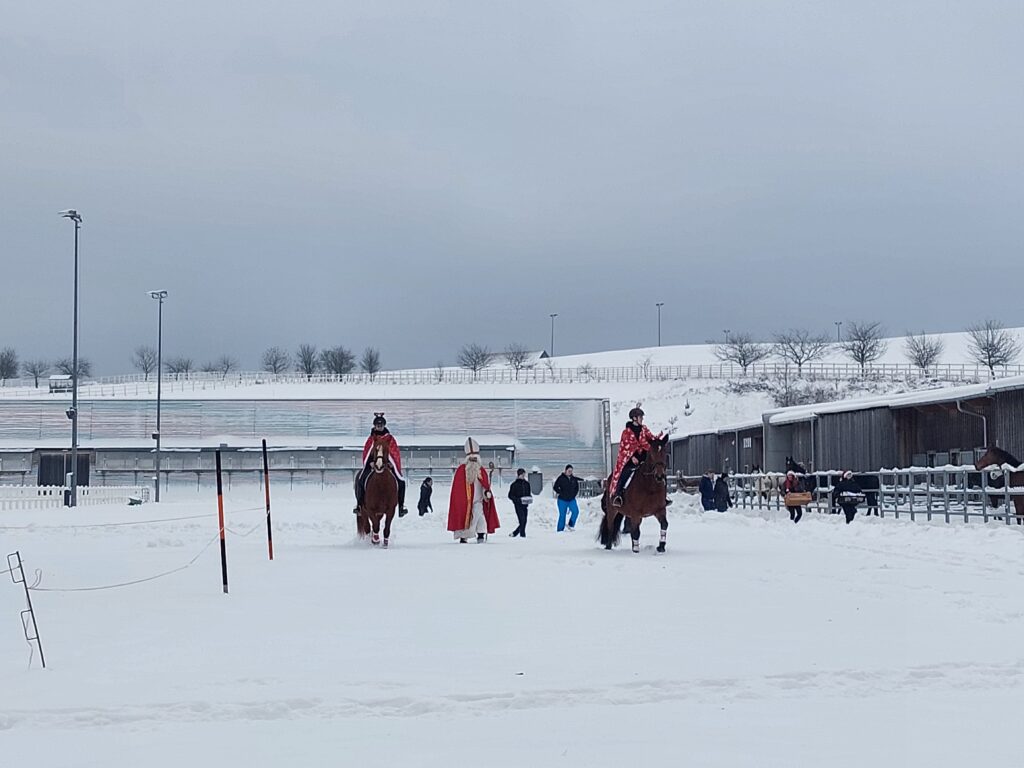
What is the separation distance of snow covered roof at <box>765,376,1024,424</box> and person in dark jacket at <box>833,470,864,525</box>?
3325 millimetres

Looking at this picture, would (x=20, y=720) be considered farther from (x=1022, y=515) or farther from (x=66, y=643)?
(x=1022, y=515)

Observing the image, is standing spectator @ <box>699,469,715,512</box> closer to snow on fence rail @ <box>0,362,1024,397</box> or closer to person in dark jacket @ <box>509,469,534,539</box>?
person in dark jacket @ <box>509,469,534,539</box>

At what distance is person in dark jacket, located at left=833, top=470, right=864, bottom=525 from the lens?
85.1ft

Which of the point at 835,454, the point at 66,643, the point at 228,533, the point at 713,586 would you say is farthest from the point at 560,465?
the point at 66,643

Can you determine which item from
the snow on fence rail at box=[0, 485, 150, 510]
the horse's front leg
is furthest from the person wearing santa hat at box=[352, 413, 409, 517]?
the snow on fence rail at box=[0, 485, 150, 510]

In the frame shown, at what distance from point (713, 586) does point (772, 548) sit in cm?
686

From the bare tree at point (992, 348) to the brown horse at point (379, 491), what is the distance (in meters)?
97.4

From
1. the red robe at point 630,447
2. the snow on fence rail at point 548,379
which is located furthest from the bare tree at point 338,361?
the red robe at point 630,447

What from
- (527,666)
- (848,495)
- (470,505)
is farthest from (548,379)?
(527,666)

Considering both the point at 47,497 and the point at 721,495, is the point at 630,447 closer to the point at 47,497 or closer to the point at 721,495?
the point at 721,495

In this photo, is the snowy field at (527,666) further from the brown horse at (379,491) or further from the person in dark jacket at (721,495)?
the person in dark jacket at (721,495)

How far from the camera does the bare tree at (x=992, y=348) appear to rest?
113 metres

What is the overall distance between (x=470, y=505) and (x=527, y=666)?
14405 millimetres

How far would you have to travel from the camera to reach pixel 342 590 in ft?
42.9
